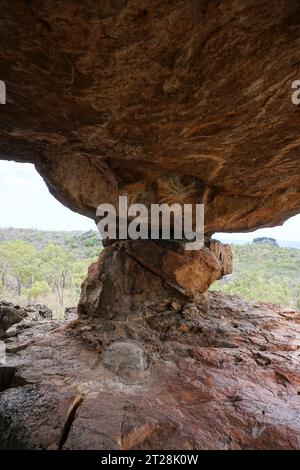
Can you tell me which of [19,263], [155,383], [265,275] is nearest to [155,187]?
[155,383]

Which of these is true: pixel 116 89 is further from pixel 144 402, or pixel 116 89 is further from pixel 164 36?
pixel 144 402

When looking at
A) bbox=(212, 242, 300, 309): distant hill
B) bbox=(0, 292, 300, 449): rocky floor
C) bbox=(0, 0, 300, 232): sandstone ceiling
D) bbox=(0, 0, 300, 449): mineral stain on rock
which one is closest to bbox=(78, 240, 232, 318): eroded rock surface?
bbox=(0, 0, 300, 449): mineral stain on rock

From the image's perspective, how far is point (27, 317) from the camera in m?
9.05

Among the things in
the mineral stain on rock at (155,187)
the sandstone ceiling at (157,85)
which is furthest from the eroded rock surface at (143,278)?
the sandstone ceiling at (157,85)

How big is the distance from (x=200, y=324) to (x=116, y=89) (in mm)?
5865

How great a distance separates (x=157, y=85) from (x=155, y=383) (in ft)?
15.7

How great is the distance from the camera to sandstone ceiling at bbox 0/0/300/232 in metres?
2.30

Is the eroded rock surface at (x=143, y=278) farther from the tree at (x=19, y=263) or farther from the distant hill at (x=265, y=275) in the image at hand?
the tree at (x=19, y=263)

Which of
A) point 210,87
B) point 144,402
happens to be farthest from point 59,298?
point 210,87

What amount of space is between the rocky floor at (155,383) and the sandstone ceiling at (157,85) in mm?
3868

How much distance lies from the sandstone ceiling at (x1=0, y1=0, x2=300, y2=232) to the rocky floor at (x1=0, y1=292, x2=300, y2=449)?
3868 mm

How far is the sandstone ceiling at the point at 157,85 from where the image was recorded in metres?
2.30

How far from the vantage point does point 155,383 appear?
4.84m

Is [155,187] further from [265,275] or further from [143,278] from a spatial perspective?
[265,275]
